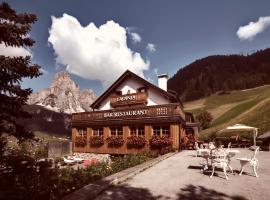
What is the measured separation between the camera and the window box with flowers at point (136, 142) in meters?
21.8

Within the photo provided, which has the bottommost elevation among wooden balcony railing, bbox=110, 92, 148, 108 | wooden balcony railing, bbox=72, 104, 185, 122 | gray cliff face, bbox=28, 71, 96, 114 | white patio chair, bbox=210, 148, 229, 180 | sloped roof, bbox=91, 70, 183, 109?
white patio chair, bbox=210, 148, 229, 180

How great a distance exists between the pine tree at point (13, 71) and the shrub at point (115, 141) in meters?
16.0

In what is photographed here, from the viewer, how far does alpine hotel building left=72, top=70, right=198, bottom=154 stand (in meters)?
21.0

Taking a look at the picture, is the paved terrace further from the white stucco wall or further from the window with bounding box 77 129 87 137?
the window with bounding box 77 129 87 137

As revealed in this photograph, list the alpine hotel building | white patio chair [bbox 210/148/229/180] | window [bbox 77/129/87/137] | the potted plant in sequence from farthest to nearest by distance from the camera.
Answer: window [bbox 77/129/87/137]
the alpine hotel building
the potted plant
white patio chair [bbox 210/148/229/180]

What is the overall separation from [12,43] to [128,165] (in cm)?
930

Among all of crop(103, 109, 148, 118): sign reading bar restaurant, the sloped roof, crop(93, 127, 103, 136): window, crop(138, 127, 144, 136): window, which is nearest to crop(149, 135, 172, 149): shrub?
crop(138, 127, 144, 136): window

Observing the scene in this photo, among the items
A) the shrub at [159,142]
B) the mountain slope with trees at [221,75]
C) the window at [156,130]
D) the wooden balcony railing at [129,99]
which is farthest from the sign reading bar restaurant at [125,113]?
the mountain slope with trees at [221,75]

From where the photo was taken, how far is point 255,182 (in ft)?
30.7

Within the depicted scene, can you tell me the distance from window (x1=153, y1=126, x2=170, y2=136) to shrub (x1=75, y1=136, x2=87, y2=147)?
8283 millimetres

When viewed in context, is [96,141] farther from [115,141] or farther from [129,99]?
[129,99]

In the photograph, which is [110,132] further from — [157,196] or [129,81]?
[157,196]

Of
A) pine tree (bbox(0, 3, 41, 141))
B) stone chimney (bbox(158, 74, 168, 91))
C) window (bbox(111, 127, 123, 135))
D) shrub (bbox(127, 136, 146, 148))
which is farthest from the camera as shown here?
stone chimney (bbox(158, 74, 168, 91))

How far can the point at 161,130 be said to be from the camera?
21.3 metres
